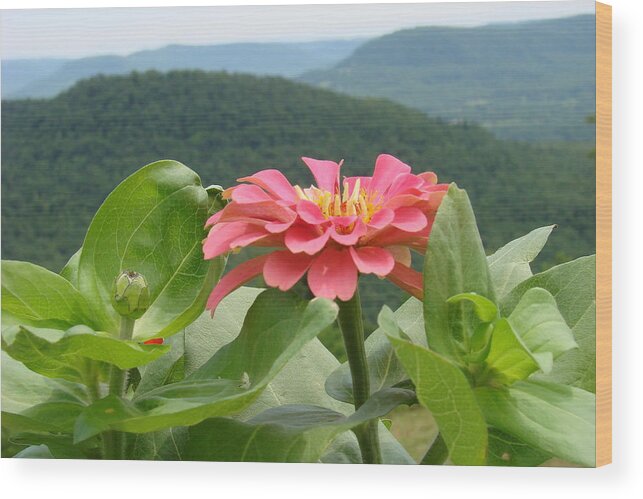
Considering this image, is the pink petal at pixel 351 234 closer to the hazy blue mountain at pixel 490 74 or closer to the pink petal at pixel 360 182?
the pink petal at pixel 360 182

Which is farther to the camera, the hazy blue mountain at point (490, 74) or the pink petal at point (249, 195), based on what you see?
the hazy blue mountain at point (490, 74)

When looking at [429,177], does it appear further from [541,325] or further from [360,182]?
[541,325]

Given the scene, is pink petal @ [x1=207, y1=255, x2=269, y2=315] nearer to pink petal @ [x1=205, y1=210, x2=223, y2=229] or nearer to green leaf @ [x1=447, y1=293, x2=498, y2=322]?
pink petal @ [x1=205, y1=210, x2=223, y2=229]

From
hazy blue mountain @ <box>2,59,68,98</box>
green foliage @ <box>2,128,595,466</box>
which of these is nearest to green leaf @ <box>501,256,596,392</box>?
green foliage @ <box>2,128,595,466</box>

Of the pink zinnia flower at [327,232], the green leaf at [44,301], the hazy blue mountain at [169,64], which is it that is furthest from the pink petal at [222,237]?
the hazy blue mountain at [169,64]

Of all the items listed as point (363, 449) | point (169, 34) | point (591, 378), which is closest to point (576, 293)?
point (591, 378)

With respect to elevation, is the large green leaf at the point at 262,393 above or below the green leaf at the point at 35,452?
above
